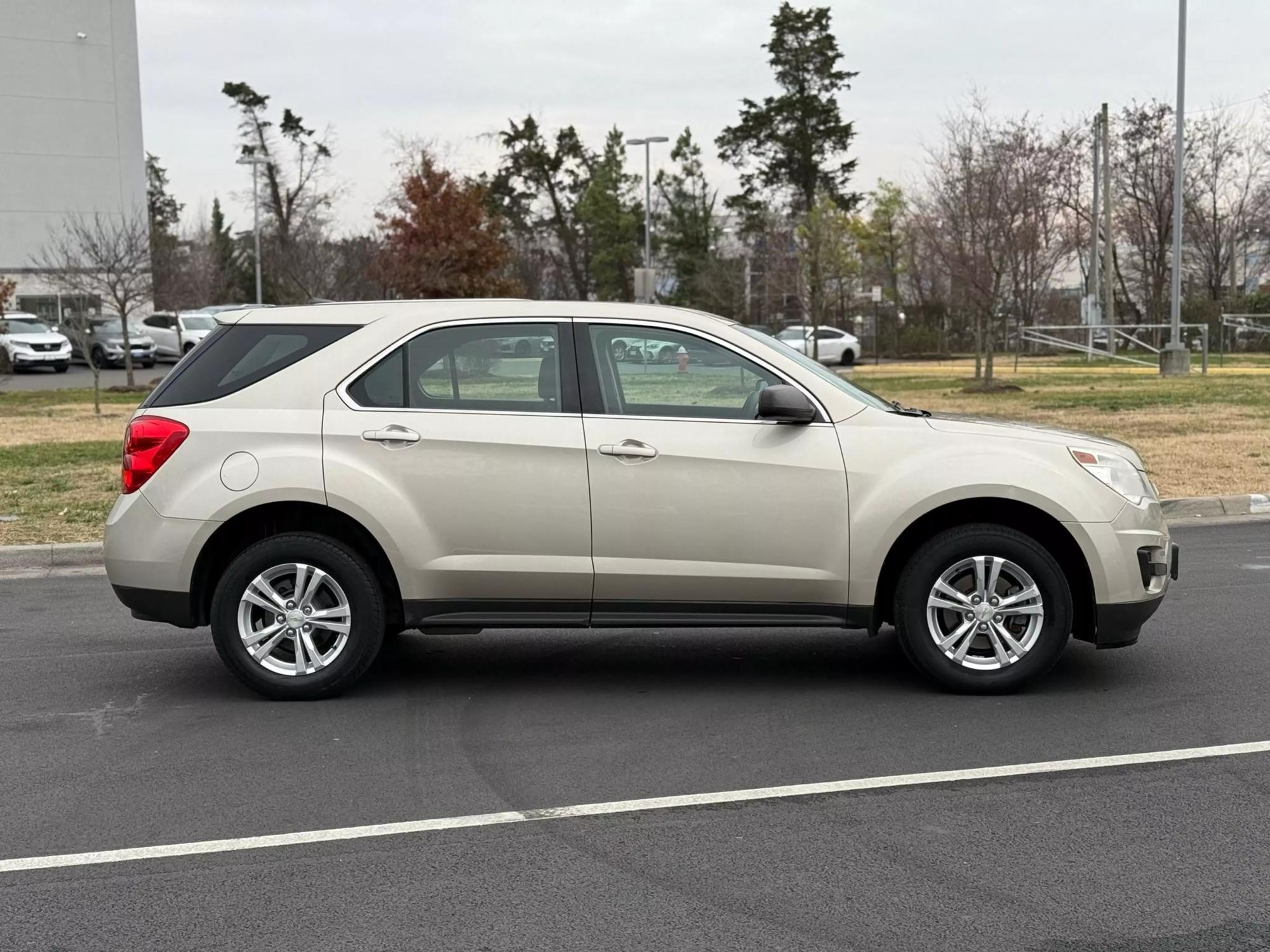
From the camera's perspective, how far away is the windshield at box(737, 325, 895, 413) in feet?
20.6

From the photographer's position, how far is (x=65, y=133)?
178 feet

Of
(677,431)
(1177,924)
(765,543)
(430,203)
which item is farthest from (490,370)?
(430,203)

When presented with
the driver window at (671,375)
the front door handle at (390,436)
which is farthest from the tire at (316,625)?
the driver window at (671,375)

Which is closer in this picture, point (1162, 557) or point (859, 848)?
point (859, 848)

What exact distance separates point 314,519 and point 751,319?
54.2 metres

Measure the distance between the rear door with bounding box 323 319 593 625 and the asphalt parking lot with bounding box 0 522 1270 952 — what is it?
524 millimetres

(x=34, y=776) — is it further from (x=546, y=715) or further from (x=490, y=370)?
(x=490, y=370)

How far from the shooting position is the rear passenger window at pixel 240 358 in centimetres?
625

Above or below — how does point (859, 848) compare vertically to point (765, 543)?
below

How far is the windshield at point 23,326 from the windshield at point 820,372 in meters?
38.3

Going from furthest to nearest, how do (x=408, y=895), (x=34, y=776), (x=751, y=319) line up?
(x=751, y=319) < (x=34, y=776) < (x=408, y=895)

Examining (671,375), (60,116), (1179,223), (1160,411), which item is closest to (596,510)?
(671,375)

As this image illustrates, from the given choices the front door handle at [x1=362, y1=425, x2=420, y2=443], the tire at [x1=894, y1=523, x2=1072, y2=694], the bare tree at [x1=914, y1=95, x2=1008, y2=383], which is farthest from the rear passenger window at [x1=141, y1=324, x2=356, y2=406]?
the bare tree at [x1=914, y1=95, x2=1008, y2=383]

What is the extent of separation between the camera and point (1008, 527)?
620 cm
